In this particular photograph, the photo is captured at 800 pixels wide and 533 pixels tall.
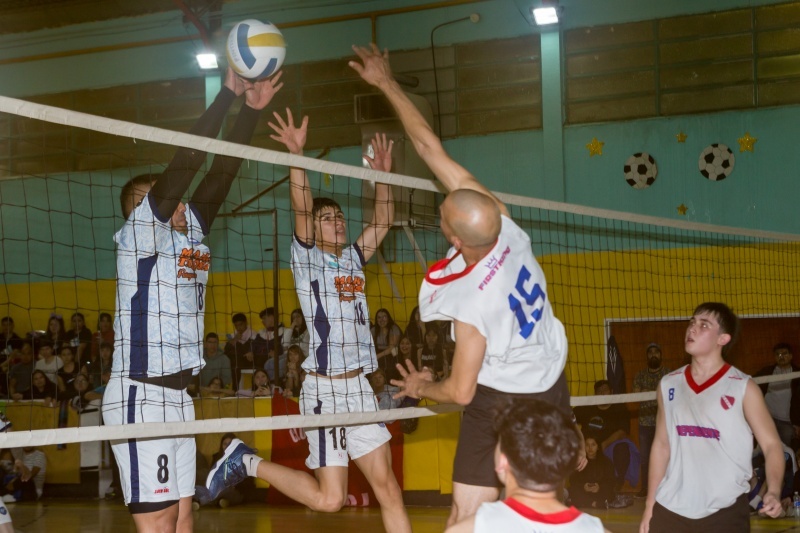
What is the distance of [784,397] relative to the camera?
452 inches

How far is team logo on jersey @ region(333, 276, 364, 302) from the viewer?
19.9 feet

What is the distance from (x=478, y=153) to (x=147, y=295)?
1098cm

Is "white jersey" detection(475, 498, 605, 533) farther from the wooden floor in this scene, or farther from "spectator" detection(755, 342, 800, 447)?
"spectator" detection(755, 342, 800, 447)

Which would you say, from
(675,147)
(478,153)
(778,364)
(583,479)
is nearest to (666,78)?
(675,147)

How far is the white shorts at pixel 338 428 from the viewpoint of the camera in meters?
5.89

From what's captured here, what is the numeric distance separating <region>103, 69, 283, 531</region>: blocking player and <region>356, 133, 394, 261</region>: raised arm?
4.84ft

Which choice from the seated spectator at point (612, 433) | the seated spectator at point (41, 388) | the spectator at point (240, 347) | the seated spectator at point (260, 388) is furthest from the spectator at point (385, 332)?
the seated spectator at point (41, 388)

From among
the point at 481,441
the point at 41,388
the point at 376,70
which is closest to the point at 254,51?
the point at 376,70

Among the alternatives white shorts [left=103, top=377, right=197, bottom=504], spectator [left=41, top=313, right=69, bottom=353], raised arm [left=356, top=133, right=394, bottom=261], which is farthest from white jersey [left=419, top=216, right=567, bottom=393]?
spectator [left=41, top=313, right=69, bottom=353]

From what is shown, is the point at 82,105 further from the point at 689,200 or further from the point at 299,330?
the point at 689,200

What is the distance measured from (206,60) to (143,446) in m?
12.6

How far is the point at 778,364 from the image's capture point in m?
11.4

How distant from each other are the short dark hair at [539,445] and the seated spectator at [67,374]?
11.1 meters

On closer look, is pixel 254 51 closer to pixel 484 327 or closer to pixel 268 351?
pixel 484 327
